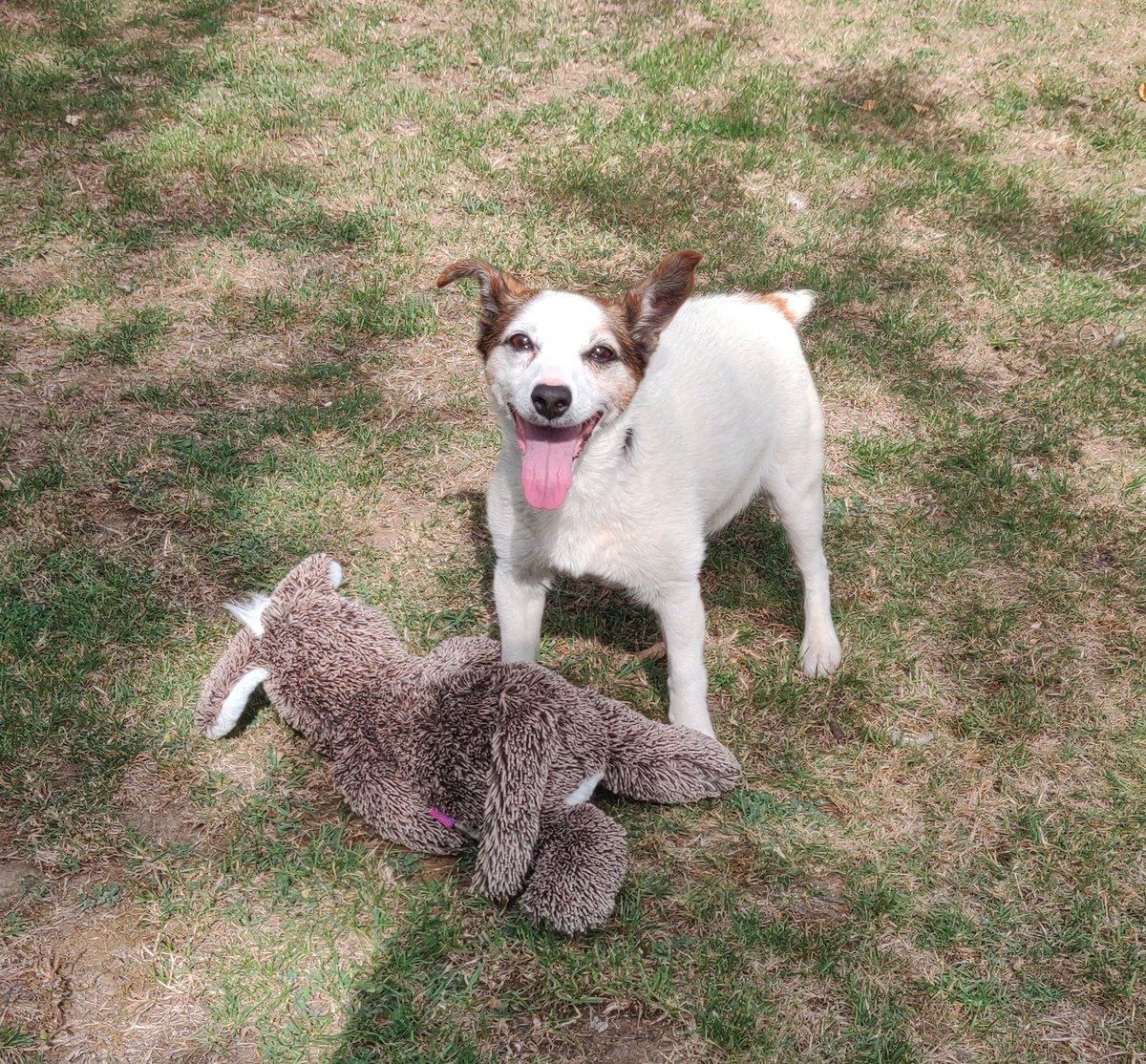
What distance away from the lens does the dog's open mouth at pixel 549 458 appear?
2.72 m

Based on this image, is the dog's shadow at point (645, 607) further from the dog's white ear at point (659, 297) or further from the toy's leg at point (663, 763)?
the dog's white ear at point (659, 297)

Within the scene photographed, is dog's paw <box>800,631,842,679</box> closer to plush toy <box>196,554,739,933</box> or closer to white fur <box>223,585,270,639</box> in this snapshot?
plush toy <box>196,554,739,933</box>

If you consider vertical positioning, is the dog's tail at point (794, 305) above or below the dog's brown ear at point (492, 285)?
below

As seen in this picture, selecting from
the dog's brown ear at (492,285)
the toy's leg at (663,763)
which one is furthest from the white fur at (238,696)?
the dog's brown ear at (492,285)

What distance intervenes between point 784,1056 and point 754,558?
80.0 inches

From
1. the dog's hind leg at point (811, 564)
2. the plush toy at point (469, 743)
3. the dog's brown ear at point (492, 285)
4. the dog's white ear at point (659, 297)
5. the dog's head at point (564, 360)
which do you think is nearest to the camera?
the plush toy at point (469, 743)

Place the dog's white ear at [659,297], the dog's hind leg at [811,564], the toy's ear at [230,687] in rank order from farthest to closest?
1. the dog's hind leg at [811,564]
2. the toy's ear at [230,687]
3. the dog's white ear at [659,297]

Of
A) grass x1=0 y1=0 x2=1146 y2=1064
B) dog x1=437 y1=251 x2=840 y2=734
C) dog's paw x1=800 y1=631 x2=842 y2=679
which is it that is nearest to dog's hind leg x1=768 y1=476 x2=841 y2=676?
dog's paw x1=800 y1=631 x2=842 y2=679

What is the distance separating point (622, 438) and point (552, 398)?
33cm

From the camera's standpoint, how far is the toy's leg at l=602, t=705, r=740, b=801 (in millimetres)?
2838

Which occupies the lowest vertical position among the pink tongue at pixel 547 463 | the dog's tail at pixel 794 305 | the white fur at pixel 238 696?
the white fur at pixel 238 696

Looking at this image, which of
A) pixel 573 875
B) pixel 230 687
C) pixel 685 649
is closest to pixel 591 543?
pixel 685 649

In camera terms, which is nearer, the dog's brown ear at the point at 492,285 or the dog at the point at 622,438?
the dog at the point at 622,438

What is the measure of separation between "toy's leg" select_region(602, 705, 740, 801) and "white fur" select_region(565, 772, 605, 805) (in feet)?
0.27
